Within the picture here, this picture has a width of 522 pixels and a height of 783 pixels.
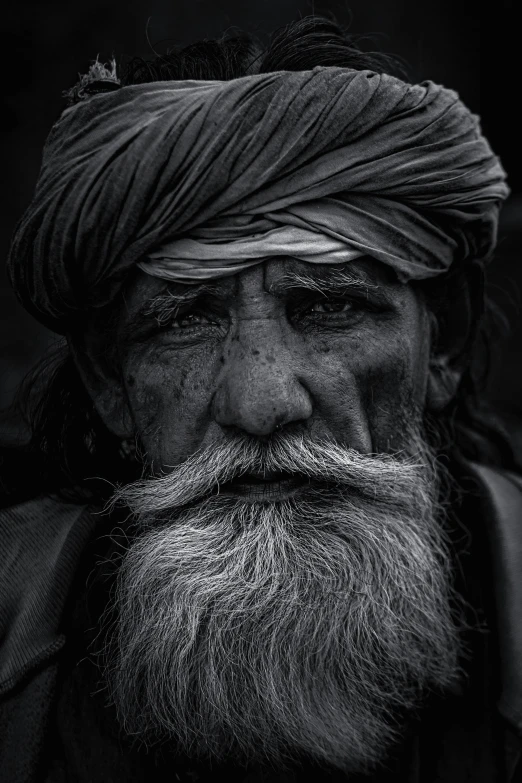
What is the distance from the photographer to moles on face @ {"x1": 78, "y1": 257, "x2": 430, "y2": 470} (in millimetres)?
1628

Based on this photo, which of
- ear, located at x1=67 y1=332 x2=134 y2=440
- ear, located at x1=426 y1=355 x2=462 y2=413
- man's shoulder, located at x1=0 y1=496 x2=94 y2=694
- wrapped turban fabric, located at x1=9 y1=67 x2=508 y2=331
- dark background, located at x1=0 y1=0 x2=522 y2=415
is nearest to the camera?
wrapped turban fabric, located at x1=9 y1=67 x2=508 y2=331

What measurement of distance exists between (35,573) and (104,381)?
553mm

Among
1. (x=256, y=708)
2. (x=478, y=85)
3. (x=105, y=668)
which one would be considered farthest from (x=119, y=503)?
(x=478, y=85)

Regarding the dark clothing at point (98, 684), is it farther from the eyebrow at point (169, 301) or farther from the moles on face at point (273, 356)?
the eyebrow at point (169, 301)

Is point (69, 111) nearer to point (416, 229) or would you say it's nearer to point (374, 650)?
A: point (416, 229)

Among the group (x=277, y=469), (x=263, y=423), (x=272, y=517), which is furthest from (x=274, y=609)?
(x=263, y=423)

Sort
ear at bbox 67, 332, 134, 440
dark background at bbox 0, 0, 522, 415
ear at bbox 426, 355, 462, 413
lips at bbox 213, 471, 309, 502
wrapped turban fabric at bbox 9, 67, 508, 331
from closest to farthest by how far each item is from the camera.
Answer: wrapped turban fabric at bbox 9, 67, 508, 331, lips at bbox 213, 471, 309, 502, ear at bbox 67, 332, 134, 440, ear at bbox 426, 355, 462, 413, dark background at bbox 0, 0, 522, 415

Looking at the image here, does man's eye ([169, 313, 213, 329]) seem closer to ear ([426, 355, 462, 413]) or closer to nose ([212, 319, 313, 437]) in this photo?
nose ([212, 319, 313, 437])

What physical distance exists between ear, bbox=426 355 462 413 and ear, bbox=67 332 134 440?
83cm

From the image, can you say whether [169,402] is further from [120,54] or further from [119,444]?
[120,54]

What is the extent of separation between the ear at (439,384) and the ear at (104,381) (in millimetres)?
827

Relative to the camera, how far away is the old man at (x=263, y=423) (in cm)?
160

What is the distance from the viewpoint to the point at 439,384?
207cm

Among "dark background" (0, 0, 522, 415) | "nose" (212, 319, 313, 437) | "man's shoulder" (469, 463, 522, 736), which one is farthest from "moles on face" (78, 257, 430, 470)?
"dark background" (0, 0, 522, 415)
